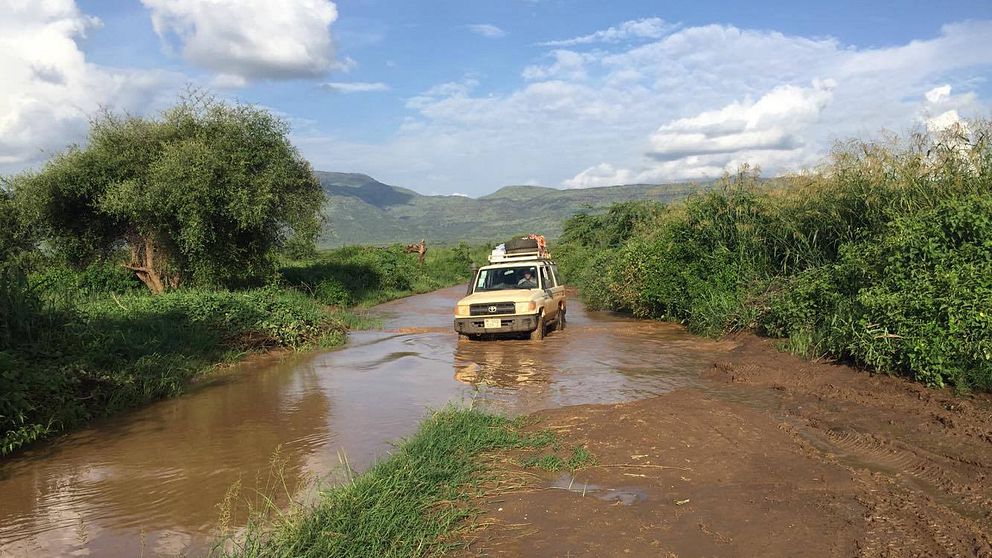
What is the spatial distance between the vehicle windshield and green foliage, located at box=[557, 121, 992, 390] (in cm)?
343

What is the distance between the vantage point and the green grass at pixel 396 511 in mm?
4137

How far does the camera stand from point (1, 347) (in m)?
7.86

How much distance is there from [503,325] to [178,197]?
330 inches

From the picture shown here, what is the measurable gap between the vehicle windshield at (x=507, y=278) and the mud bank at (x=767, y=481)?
630 centimetres

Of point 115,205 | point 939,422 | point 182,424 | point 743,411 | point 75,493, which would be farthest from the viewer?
point 115,205

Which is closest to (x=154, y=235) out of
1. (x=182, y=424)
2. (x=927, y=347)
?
(x=182, y=424)

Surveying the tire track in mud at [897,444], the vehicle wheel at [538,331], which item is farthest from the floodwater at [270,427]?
the tire track in mud at [897,444]

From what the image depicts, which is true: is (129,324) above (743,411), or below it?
above

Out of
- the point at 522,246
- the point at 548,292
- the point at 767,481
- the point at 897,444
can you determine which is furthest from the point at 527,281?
the point at 767,481

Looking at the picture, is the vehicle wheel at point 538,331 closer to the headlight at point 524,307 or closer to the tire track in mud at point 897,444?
the headlight at point 524,307

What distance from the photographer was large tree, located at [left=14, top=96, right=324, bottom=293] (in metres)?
16.2

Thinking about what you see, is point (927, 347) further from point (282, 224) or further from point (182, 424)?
point (282, 224)

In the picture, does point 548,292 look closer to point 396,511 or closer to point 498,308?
point 498,308

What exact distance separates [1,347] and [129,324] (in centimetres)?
315
